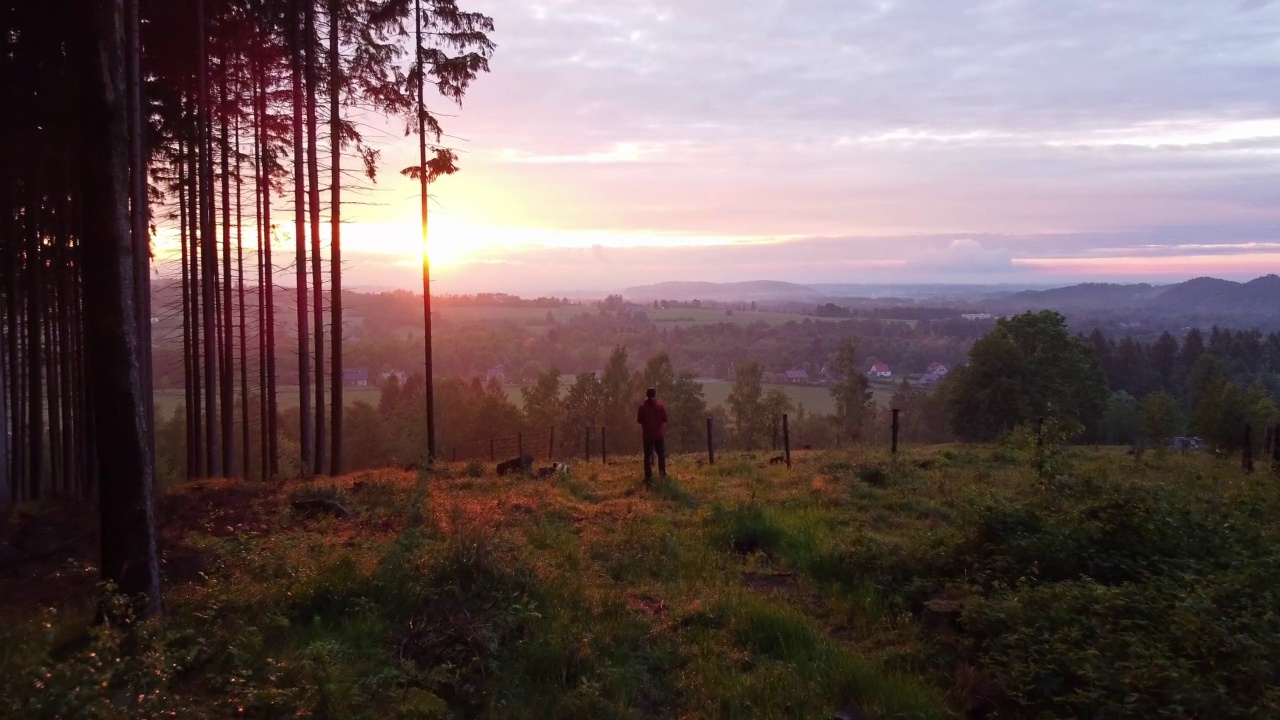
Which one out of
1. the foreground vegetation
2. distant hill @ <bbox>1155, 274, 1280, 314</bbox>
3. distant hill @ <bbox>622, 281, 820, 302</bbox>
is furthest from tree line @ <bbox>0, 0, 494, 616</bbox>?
distant hill @ <bbox>622, 281, 820, 302</bbox>

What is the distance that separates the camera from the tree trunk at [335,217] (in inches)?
709

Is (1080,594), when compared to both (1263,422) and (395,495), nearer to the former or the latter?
(395,495)

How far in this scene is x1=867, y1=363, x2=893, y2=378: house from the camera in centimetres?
6938

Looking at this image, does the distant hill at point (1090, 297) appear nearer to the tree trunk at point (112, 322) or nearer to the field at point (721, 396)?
the field at point (721, 396)

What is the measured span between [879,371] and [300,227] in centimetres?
5992

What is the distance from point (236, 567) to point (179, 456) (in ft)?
132

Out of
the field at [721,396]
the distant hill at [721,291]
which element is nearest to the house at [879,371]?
the field at [721,396]

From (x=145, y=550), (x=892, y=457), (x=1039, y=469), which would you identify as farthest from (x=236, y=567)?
(x=892, y=457)

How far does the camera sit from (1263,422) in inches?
1296

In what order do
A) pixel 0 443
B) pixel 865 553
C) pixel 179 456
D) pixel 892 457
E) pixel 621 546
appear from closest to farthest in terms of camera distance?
pixel 865 553 → pixel 621 546 → pixel 0 443 → pixel 892 457 → pixel 179 456

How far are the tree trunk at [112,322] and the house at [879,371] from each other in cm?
6620

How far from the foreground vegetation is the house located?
5987 centimetres

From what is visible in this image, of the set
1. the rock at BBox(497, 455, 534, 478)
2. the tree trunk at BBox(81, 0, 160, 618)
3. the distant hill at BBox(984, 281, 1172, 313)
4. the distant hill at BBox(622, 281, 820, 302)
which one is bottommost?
the rock at BBox(497, 455, 534, 478)

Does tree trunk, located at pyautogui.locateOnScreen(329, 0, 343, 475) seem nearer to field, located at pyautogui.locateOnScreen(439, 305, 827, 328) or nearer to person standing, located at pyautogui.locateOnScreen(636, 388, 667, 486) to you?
person standing, located at pyautogui.locateOnScreen(636, 388, 667, 486)
